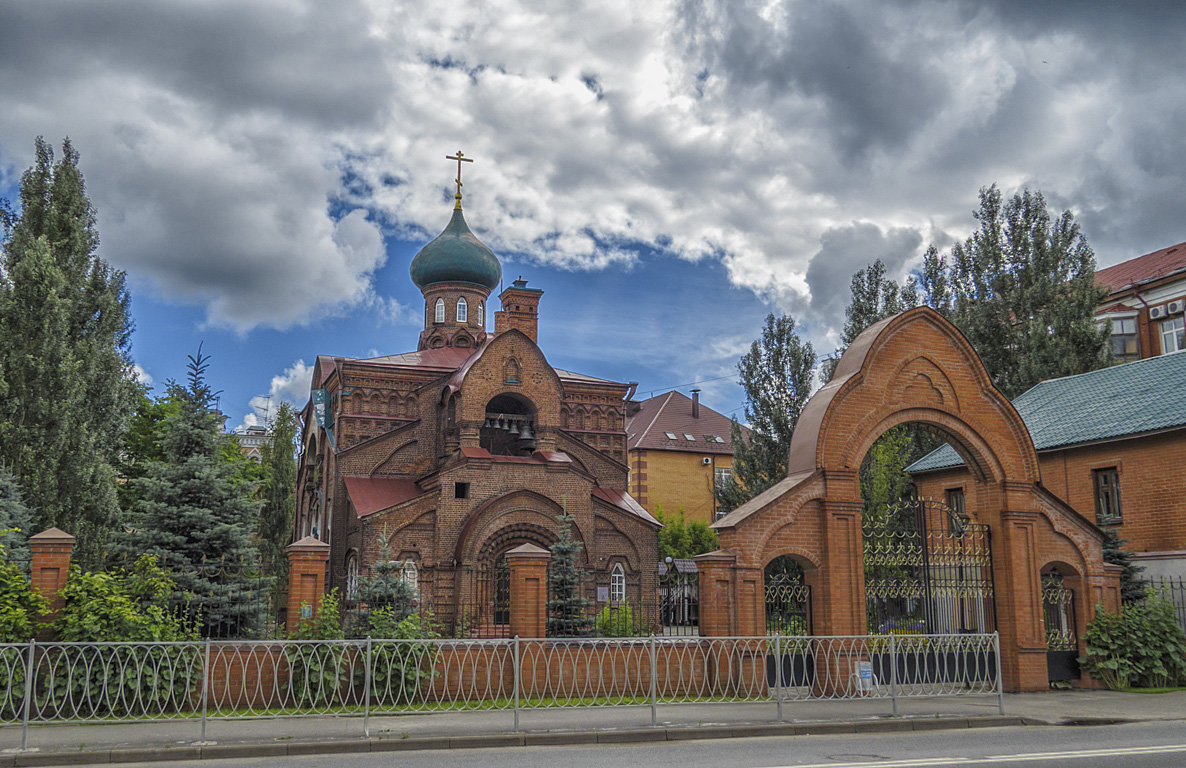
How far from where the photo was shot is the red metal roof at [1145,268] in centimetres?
4056

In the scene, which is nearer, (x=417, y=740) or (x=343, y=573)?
(x=417, y=740)

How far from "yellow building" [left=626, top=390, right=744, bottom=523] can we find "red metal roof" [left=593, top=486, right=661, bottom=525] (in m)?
17.2

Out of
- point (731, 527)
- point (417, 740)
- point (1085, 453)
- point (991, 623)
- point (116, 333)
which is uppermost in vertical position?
point (116, 333)

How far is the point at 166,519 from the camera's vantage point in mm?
15266

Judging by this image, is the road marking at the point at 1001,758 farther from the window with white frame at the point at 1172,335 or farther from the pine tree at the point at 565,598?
the window with white frame at the point at 1172,335

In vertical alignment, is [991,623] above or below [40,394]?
below

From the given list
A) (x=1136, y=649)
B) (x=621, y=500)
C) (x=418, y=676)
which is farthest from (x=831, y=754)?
(x=621, y=500)

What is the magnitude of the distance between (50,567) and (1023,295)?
30976 mm

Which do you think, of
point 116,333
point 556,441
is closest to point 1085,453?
point 556,441

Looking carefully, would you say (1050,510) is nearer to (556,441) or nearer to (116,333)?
(556,441)

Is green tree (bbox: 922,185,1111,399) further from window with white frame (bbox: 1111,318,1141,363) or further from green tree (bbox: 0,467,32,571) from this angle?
green tree (bbox: 0,467,32,571)

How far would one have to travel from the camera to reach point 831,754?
9.76 m

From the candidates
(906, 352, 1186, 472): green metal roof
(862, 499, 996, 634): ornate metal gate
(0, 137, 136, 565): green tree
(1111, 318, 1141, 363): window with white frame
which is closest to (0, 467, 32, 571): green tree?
(0, 137, 136, 565): green tree

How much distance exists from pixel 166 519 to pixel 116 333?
11.6 metres
